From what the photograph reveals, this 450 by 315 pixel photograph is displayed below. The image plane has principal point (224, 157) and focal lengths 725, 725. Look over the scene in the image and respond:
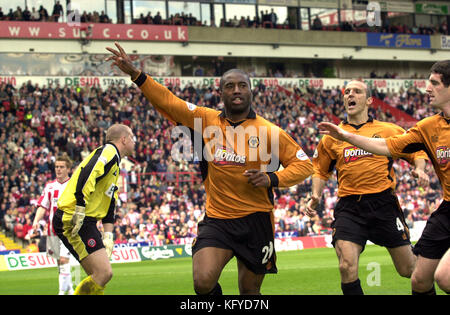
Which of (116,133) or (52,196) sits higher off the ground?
(116,133)

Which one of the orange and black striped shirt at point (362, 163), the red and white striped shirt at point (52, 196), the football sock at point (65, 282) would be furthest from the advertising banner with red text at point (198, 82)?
the orange and black striped shirt at point (362, 163)

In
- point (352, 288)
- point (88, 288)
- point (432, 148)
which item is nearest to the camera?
point (432, 148)

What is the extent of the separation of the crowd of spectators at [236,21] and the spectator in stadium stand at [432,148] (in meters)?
33.7

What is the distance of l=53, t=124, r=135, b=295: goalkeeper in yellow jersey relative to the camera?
29.0 ft

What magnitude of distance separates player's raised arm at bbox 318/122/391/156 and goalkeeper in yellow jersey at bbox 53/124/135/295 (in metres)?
3.02

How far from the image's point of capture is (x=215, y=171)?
7602 millimetres

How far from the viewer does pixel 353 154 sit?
9.38 m

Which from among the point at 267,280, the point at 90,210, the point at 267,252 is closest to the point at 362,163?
the point at 267,252

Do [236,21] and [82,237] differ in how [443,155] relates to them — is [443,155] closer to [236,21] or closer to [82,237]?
[82,237]

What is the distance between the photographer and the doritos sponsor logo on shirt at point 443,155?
7.29 metres

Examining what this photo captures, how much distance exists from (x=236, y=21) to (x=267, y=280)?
102 feet

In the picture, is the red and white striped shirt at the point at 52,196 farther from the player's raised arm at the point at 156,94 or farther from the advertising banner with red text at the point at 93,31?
the advertising banner with red text at the point at 93,31

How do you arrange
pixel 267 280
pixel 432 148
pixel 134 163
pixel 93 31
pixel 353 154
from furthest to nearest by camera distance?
pixel 93 31 < pixel 134 163 < pixel 267 280 < pixel 353 154 < pixel 432 148
